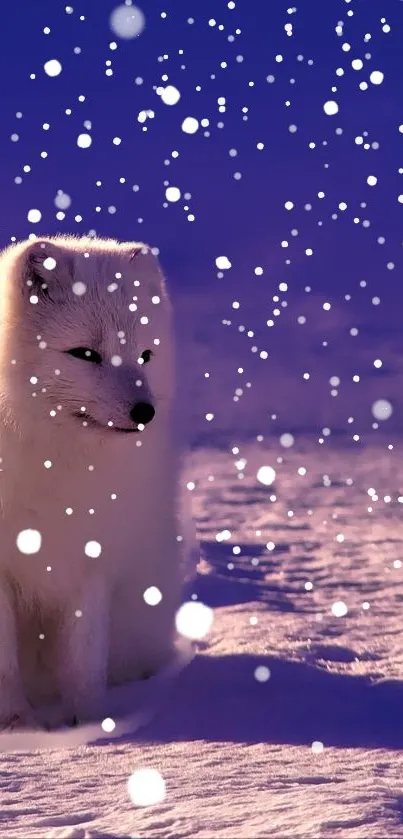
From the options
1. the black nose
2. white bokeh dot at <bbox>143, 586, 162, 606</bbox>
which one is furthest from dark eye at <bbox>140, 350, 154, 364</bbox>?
white bokeh dot at <bbox>143, 586, 162, 606</bbox>

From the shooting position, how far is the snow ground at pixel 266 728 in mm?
2547

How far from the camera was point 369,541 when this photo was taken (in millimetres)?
7215

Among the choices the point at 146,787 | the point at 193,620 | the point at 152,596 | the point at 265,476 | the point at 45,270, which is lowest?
the point at 146,787

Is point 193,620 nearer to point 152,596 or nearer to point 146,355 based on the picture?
point 152,596

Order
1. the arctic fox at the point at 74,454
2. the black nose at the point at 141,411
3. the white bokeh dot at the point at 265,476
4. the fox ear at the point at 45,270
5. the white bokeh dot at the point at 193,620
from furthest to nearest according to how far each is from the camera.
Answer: the white bokeh dot at the point at 265,476 → the white bokeh dot at the point at 193,620 → the fox ear at the point at 45,270 → the arctic fox at the point at 74,454 → the black nose at the point at 141,411

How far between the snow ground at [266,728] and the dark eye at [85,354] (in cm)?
88

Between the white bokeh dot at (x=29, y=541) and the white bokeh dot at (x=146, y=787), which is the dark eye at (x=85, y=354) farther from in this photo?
the white bokeh dot at (x=146, y=787)

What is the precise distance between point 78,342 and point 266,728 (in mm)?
1438

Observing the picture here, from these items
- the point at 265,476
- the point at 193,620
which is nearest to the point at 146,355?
the point at 193,620

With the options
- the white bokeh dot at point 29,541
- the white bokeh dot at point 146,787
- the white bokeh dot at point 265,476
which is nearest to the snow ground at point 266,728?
the white bokeh dot at point 146,787

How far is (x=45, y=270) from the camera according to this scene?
3.68 metres

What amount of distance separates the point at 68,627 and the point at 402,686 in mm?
1311

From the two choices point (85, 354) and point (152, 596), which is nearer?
point (85, 354)

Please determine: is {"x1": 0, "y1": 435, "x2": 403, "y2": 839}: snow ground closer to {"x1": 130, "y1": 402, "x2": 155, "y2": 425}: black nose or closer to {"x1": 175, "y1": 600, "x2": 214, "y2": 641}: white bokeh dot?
{"x1": 175, "y1": 600, "x2": 214, "y2": 641}: white bokeh dot
